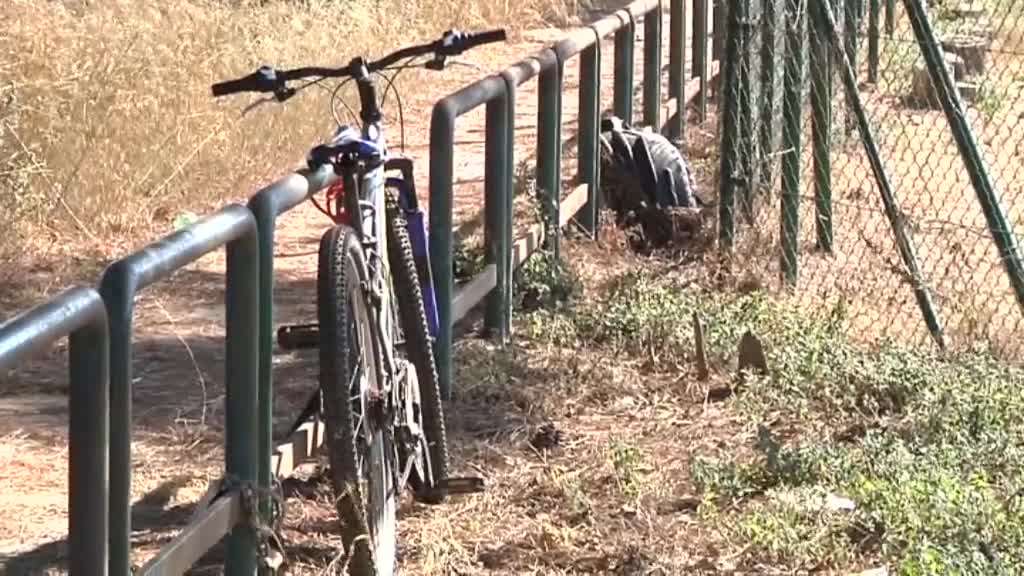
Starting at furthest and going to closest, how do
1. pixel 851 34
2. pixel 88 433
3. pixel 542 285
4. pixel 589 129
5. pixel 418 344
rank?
pixel 851 34
pixel 589 129
pixel 542 285
pixel 418 344
pixel 88 433

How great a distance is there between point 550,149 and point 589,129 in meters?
0.71

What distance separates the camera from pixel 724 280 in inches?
316

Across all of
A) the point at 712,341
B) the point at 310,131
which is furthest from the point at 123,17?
the point at 712,341

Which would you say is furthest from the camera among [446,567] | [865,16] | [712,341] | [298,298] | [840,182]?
[865,16]

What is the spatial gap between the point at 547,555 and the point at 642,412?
1.44 m

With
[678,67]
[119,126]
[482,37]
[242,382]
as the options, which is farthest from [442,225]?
[678,67]

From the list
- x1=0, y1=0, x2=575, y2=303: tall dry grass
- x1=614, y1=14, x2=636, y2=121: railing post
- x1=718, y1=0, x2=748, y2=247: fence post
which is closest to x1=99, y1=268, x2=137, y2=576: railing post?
x1=0, y1=0, x2=575, y2=303: tall dry grass

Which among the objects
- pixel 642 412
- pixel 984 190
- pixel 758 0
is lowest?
pixel 642 412

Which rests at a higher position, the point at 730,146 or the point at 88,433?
the point at 88,433

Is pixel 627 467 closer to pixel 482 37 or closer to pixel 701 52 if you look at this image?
pixel 482 37

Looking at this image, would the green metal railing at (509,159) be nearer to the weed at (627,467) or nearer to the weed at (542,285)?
the weed at (542,285)

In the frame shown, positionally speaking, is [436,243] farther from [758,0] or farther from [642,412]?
[758,0]

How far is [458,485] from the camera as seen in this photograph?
17.4ft

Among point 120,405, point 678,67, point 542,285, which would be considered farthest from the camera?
point 678,67
